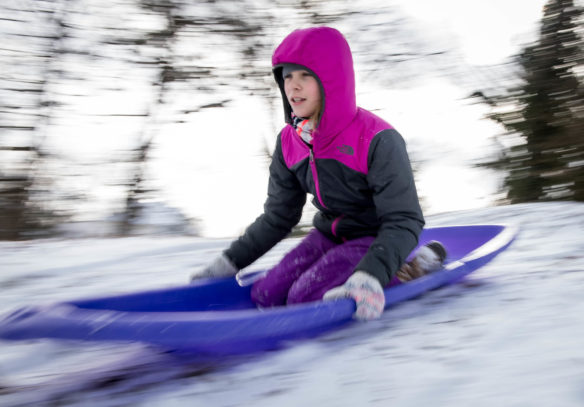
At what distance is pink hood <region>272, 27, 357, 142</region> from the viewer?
1.59m

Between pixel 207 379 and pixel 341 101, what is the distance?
3.00ft

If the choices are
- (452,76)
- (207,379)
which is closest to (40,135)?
(207,379)

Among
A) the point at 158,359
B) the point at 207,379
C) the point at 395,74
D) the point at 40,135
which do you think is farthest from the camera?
the point at 395,74

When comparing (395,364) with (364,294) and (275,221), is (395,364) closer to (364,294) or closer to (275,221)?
(364,294)

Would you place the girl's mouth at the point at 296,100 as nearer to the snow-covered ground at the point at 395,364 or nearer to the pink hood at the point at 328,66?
the pink hood at the point at 328,66

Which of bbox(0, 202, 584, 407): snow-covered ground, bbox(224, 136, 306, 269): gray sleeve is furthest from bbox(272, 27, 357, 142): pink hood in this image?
bbox(0, 202, 584, 407): snow-covered ground

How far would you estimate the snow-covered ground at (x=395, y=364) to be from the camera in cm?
103

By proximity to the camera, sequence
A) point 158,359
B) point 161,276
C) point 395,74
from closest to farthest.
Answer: point 158,359 < point 161,276 < point 395,74

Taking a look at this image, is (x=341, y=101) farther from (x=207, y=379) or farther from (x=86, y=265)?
(x=86, y=265)

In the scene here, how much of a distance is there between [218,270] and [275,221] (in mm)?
266

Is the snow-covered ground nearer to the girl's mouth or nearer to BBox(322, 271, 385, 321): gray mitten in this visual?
BBox(322, 271, 385, 321): gray mitten

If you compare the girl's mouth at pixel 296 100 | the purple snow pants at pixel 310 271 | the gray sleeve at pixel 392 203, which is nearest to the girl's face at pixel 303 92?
the girl's mouth at pixel 296 100

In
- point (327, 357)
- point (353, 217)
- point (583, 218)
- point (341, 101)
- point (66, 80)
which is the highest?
point (66, 80)

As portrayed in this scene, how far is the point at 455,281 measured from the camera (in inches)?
73.9
